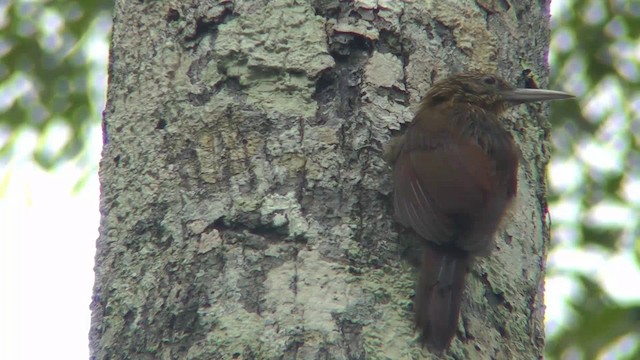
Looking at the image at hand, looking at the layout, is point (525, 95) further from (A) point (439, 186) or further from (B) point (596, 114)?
(B) point (596, 114)

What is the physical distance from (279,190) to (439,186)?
0.60 metres

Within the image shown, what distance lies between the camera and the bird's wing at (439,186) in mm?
3016

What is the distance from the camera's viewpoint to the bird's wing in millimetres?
3016

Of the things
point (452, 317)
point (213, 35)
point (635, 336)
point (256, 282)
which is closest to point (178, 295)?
point (256, 282)

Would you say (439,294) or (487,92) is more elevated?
(487,92)

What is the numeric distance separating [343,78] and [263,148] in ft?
1.26

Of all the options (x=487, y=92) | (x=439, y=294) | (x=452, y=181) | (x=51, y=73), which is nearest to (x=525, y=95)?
(x=487, y=92)

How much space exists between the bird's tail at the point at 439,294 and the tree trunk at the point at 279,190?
4cm

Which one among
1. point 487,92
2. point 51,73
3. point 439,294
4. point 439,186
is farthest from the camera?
point 51,73

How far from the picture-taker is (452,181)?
3.26m

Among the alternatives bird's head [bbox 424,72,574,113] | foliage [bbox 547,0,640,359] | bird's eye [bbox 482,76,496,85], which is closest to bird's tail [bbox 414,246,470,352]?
bird's head [bbox 424,72,574,113]

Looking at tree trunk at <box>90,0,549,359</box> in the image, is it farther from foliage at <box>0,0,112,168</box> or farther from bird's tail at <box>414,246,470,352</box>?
foliage at <box>0,0,112,168</box>

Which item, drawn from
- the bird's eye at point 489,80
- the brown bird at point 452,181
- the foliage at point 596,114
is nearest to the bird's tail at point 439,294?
the brown bird at point 452,181

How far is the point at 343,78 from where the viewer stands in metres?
3.19
